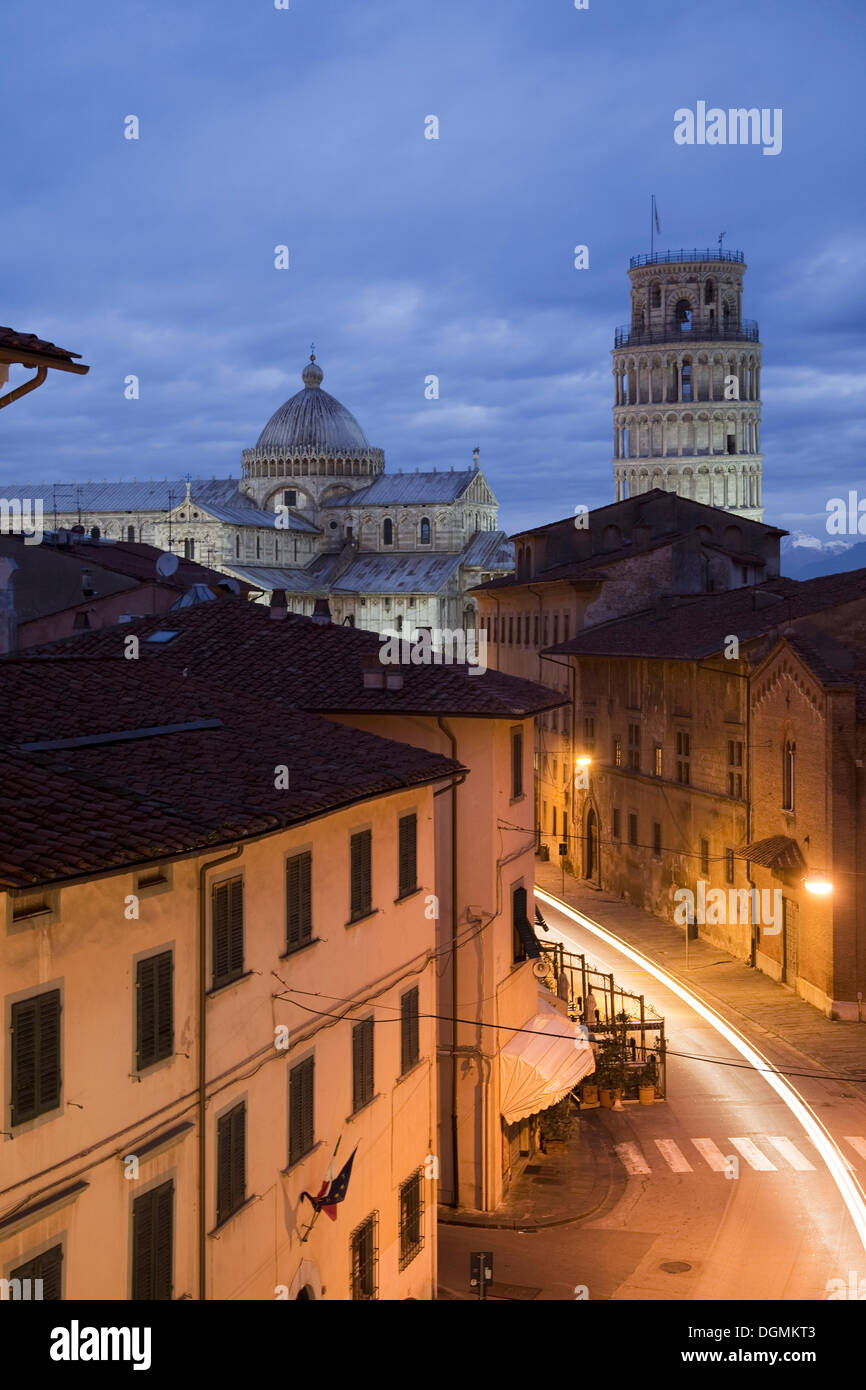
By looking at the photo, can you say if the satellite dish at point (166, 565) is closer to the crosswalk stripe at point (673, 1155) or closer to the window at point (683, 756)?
the window at point (683, 756)

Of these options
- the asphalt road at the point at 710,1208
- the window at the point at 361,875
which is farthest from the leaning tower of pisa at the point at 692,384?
the window at the point at 361,875

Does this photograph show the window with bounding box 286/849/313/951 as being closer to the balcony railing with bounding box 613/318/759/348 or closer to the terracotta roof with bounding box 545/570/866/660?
the terracotta roof with bounding box 545/570/866/660

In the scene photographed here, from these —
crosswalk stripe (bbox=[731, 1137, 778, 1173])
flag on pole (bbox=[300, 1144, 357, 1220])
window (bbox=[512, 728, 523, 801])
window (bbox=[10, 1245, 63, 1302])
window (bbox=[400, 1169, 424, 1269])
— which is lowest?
crosswalk stripe (bbox=[731, 1137, 778, 1173])

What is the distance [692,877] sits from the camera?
50.6 meters

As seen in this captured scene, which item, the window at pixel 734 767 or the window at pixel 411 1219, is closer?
the window at pixel 411 1219

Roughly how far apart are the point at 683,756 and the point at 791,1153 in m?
22.3

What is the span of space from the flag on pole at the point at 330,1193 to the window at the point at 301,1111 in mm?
558

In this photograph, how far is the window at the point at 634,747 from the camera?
182ft

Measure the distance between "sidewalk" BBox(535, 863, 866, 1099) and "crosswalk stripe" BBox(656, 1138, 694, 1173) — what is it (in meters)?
4.73

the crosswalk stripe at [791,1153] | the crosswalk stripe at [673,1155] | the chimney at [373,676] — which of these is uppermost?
the chimney at [373,676]

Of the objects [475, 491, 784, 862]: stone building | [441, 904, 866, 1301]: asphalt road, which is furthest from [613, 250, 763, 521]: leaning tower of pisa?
[441, 904, 866, 1301]: asphalt road

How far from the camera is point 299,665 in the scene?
2992 centimetres

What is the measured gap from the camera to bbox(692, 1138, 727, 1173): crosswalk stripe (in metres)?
29.6

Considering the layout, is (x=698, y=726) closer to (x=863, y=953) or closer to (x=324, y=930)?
(x=863, y=953)
